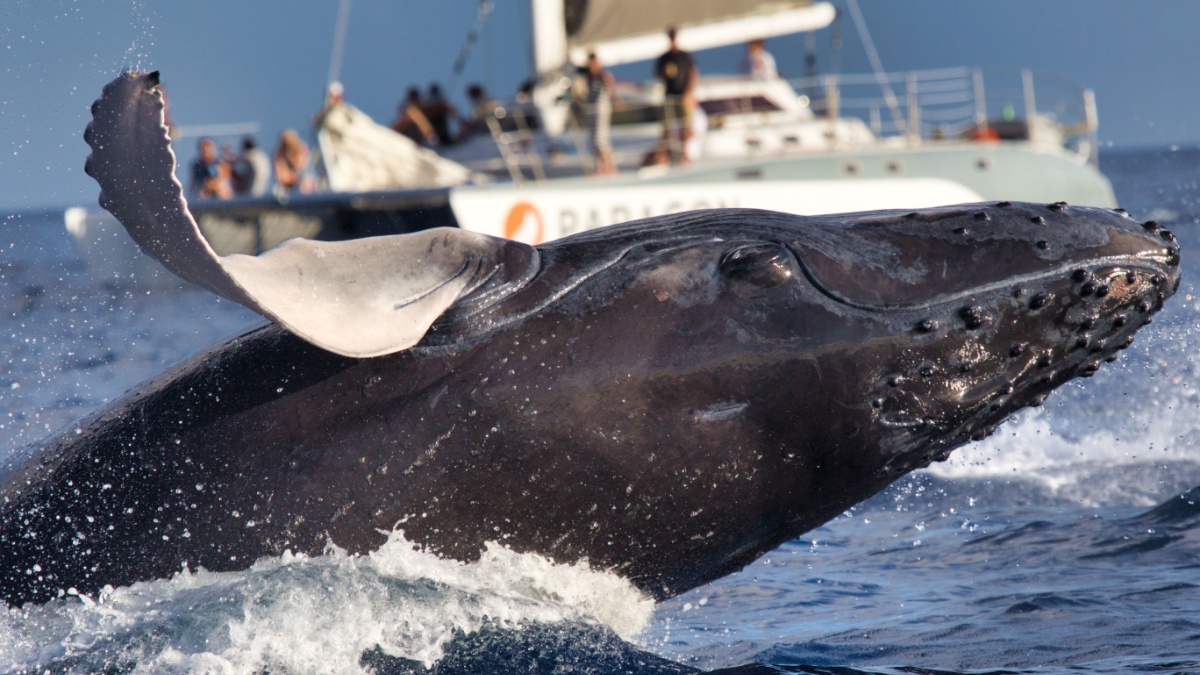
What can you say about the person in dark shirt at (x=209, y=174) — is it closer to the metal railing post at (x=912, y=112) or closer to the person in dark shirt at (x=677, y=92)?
the person in dark shirt at (x=677, y=92)

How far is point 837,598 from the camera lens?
7164 millimetres

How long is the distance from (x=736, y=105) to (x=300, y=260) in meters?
25.7

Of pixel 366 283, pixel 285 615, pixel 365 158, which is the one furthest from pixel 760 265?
pixel 365 158

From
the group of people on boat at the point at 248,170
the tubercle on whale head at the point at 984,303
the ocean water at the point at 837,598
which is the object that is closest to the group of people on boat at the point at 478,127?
the group of people on boat at the point at 248,170

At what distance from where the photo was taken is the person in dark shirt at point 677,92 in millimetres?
25281

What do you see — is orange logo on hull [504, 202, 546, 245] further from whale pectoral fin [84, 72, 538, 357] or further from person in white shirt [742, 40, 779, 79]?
whale pectoral fin [84, 72, 538, 357]

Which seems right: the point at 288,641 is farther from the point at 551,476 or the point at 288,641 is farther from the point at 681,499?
the point at 681,499

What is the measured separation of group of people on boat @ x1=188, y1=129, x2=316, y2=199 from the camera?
30.5 meters

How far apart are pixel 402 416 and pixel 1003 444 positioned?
7747 mm

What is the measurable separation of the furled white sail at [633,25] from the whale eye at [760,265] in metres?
24.7

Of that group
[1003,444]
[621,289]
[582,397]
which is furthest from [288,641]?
[1003,444]

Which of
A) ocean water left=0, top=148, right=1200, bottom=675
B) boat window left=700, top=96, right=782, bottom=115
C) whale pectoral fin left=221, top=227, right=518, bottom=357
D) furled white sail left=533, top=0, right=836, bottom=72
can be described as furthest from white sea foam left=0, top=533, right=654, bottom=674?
furled white sail left=533, top=0, right=836, bottom=72

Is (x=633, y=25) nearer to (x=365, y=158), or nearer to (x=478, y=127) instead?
(x=478, y=127)

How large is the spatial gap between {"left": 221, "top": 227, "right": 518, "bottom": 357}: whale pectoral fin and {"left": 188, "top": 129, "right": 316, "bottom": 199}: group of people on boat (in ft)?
85.4
